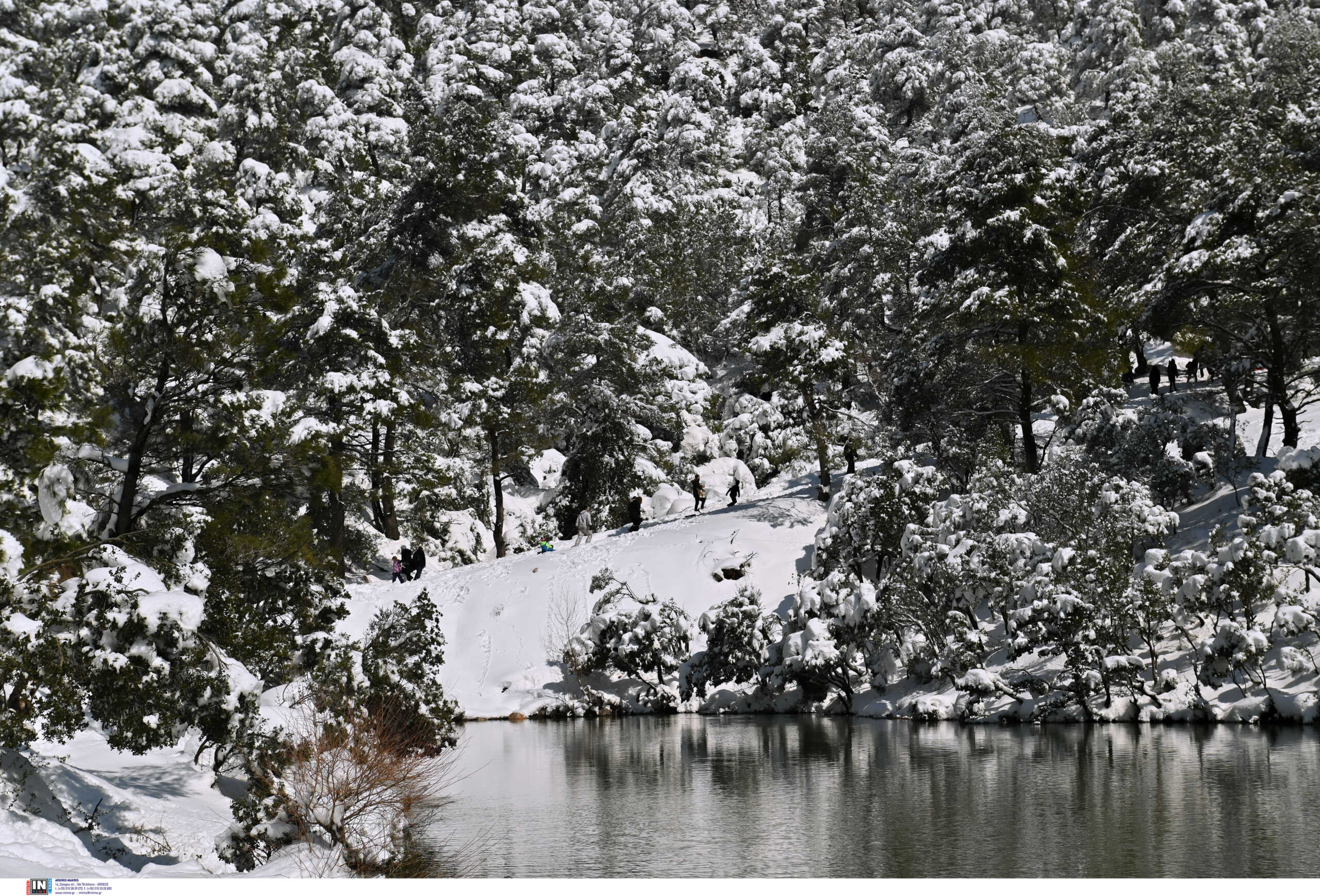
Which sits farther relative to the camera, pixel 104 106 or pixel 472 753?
pixel 104 106

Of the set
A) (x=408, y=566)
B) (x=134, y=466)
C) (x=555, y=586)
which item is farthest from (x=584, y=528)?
(x=134, y=466)

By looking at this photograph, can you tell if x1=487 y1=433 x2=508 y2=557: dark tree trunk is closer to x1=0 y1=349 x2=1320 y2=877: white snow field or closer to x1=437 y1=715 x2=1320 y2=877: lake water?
x1=0 y1=349 x2=1320 y2=877: white snow field

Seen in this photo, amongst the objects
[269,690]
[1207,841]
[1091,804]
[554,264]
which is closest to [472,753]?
[269,690]

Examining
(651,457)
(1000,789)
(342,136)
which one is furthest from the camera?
(342,136)

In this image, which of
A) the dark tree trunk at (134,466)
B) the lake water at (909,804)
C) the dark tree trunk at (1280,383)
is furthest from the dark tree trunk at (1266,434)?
the dark tree trunk at (134,466)

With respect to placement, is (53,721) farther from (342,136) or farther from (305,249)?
(342,136)

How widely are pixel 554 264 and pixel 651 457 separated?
1341cm

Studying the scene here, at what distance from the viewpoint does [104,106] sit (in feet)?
190

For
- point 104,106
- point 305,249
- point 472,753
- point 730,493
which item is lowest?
point 472,753

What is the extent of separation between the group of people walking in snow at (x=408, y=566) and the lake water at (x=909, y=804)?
1467 cm

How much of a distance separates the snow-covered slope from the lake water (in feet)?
29.9

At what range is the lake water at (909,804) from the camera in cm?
1697

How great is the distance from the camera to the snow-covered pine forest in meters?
19.9

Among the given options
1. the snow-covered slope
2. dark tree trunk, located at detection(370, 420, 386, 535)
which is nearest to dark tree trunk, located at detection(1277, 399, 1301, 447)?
the snow-covered slope
